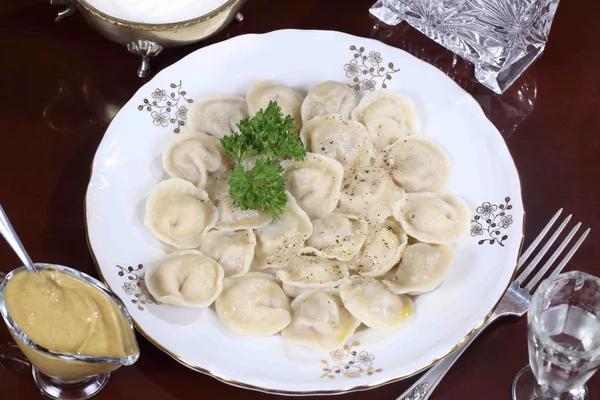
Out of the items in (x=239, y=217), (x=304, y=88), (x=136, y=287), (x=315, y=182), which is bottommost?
(x=136, y=287)

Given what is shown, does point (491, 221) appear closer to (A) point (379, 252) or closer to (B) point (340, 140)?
(A) point (379, 252)

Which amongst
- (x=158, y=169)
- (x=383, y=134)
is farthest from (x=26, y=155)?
(x=383, y=134)

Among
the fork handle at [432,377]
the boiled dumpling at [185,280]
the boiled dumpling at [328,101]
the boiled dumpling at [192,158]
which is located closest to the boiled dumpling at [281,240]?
the boiled dumpling at [185,280]

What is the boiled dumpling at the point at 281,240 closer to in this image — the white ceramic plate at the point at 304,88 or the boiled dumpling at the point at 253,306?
the boiled dumpling at the point at 253,306

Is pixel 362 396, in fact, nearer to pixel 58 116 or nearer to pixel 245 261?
pixel 245 261

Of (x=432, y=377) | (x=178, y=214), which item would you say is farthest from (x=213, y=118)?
(x=432, y=377)

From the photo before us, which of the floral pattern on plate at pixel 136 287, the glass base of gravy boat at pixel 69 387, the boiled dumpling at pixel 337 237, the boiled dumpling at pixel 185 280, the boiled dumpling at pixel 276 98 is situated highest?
the boiled dumpling at pixel 276 98

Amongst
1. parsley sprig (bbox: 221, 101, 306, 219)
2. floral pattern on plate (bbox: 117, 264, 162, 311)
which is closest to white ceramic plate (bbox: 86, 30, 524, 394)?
floral pattern on plate (bbox: 117, 264, 162, 311)
